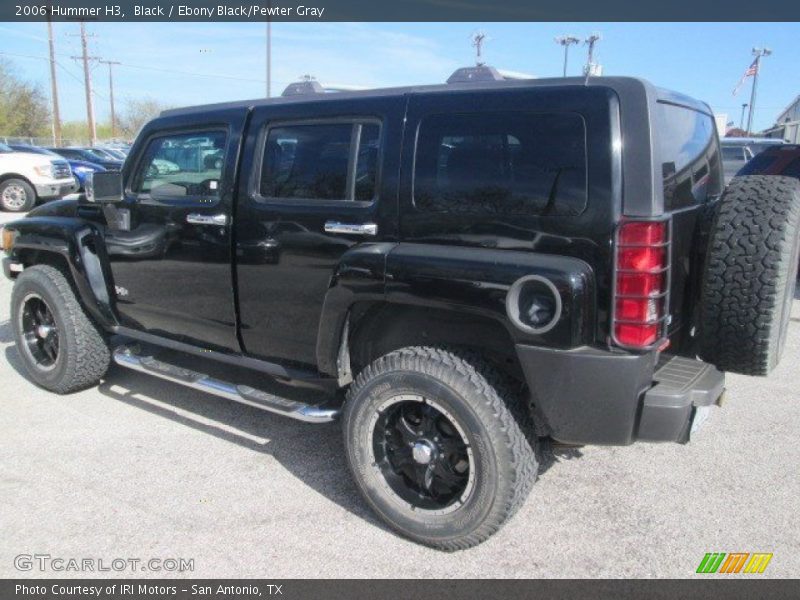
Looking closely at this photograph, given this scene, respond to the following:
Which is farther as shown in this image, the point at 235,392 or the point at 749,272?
the point at 235,392

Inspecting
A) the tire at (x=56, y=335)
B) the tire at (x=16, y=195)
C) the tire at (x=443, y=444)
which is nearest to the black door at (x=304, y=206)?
the tire at (x=443, y=444)

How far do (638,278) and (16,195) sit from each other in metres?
16.2

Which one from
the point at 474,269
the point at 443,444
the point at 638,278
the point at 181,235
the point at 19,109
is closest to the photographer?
the point at 638,278

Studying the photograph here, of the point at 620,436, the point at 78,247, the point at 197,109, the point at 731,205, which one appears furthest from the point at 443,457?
the point at 78,247

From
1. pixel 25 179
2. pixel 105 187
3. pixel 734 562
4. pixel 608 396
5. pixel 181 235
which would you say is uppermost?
pixel 105 187

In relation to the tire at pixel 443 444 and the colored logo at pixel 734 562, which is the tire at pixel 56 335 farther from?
the colored logo at pixel 734 562

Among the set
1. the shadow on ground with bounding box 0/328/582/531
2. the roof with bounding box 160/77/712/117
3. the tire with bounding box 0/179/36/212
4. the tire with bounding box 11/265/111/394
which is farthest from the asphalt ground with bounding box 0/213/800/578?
the tire with bounding box 0/179/36/212

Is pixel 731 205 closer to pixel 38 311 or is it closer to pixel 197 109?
pixel 197 109

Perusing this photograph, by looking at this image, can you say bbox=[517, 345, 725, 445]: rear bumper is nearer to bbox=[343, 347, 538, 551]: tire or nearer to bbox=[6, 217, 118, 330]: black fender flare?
bbox=[343, 347, 538, 551]: tire

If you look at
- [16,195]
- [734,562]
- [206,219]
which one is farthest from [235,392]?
[16,195]

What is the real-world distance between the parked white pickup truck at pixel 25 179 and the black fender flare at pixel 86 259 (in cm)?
1257

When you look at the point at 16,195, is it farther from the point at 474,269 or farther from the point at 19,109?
the point at 19,109

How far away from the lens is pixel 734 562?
274 centimetres

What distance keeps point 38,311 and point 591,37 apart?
30.6 ft
